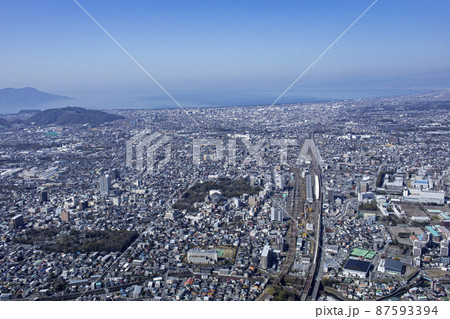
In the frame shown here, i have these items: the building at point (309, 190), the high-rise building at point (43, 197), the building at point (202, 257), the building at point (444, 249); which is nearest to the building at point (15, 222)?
the high-rise building at point (43, 197)

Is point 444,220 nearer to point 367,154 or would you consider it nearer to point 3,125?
point 367,154

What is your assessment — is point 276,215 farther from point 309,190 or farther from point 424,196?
point 424,196

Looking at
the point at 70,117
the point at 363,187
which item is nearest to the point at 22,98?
the point at 70,117

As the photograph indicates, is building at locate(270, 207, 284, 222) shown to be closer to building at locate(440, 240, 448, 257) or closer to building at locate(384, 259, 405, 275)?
building at locate(384, 259, 405, 275)

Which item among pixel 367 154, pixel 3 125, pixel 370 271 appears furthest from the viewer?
pixel 3 125

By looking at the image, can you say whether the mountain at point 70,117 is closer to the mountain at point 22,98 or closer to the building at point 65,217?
the mountain at point 22,98
